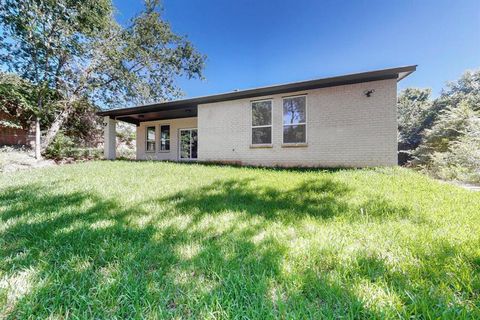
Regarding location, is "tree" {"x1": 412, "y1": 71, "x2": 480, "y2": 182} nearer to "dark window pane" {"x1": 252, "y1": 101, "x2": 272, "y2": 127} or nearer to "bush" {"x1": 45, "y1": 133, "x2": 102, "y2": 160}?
"dark window pane" {"x1": 252, "y1": 101, "x2": 272, "y2": 127}

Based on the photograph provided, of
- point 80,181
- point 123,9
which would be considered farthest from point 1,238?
point 123,9

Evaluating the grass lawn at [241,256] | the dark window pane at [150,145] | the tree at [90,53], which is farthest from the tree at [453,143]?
the tree at [90,53]

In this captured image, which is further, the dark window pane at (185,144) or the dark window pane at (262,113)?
the dark window pane at (185,144)

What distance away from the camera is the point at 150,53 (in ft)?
55.1

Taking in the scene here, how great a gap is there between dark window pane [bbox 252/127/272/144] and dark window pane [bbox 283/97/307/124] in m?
0.82

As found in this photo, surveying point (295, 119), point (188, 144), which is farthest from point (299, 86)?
point (188, 144)

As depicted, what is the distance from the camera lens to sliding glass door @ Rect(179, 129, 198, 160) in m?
14.3

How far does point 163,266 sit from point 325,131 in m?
7.73

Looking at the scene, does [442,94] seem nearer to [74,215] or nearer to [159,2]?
[159,2]

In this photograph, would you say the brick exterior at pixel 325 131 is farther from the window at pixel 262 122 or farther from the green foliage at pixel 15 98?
the green foliage at pixel 15 98

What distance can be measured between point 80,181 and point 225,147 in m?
5.81

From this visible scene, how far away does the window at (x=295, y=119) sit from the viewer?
8.64m

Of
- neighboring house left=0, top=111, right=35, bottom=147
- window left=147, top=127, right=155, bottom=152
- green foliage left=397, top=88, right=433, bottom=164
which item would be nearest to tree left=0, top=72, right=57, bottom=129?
neighboring house left=0, top=111, right=35, bottom=147

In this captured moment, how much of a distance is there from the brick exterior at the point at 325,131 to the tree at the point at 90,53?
9445mm
